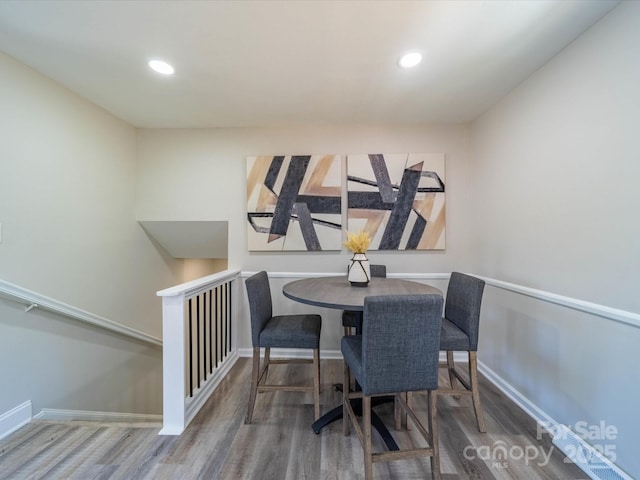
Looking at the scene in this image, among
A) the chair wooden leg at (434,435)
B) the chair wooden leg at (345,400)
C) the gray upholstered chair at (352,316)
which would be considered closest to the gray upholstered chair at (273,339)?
the chair wooden leg at (345,400)

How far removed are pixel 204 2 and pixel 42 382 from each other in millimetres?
2607

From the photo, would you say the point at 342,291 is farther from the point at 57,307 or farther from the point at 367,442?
the point at 57,307

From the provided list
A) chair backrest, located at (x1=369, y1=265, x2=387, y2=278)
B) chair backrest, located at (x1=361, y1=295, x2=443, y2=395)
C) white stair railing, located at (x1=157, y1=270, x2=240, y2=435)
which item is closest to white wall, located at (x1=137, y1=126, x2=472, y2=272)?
chair backrest, located at (x1=369, y1=265, x2=387, y2=278)

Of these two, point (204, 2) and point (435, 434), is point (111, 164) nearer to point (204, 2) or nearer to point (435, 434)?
point (204, 2)

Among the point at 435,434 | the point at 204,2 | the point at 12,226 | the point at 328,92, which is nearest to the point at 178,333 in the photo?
the point at 12,226

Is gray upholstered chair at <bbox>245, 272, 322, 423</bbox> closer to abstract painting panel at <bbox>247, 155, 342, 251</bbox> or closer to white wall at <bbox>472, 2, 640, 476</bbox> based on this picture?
abstract painting panel at <bbox>247, 155, 342, 251</bbox>

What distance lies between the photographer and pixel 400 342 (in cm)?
125

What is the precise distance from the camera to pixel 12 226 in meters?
1.78

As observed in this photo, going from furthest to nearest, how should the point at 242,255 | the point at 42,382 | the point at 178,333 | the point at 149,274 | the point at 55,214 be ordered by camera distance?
1. the point at 149,274
2. the point at 242,255
3. the point at 55,214
4. the point at 42,382
5. the point at 178,333

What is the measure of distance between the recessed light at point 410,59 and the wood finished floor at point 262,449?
231cm

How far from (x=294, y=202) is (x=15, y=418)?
2.45m

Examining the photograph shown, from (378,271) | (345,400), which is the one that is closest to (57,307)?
(345,400)

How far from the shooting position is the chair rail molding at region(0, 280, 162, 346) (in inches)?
66.7

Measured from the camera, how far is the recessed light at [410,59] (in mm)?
1678
